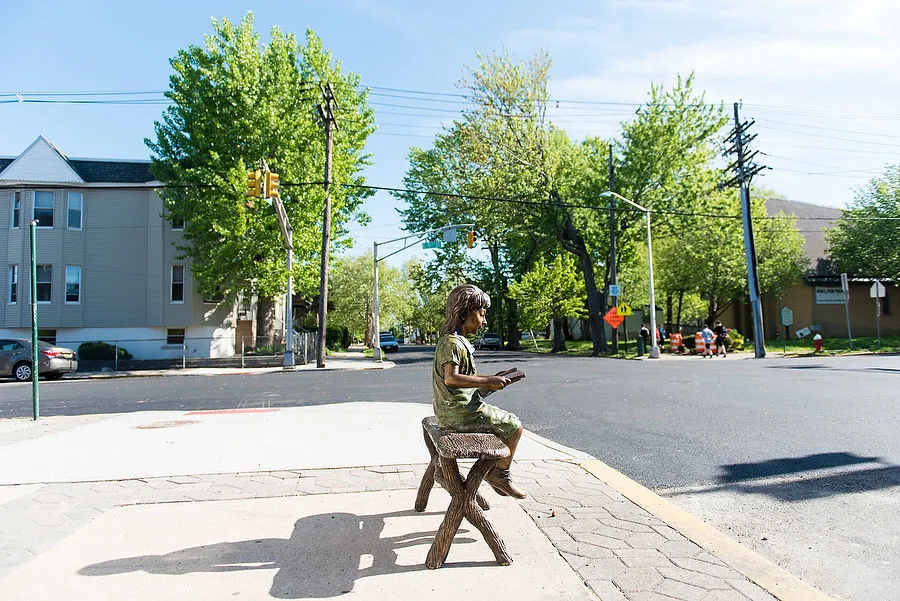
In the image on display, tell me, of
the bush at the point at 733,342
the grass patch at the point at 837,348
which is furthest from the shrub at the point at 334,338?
the grass patch at the point at 837,348

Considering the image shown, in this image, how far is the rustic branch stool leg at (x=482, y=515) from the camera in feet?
11.0

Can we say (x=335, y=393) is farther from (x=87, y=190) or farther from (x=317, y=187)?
(x=87, y=190)

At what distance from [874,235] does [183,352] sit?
1598 inches

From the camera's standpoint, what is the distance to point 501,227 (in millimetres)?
44750

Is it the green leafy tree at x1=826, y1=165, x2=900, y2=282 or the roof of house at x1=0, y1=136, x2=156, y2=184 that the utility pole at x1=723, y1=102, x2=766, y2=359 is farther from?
the roof of house at x1=0, y1=136, x2=156, y2=184

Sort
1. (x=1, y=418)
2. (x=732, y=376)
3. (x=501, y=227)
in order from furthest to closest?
(x=501, y=227)
(x=732, y=376)
(x=1, y=418)

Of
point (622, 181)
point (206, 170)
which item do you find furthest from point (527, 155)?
point (206, 170)

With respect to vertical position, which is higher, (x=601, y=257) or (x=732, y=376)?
(x=601, y=257)

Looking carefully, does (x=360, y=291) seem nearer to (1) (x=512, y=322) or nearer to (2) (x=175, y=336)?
(1) (x=512, y=322)

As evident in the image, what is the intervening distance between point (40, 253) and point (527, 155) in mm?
26097

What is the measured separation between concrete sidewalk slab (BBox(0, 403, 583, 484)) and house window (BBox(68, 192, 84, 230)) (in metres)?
25.4

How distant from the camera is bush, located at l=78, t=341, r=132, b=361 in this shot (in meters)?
27.3

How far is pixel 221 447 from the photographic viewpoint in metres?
6.92

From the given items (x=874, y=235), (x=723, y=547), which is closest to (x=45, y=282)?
(x=723, y=547)
